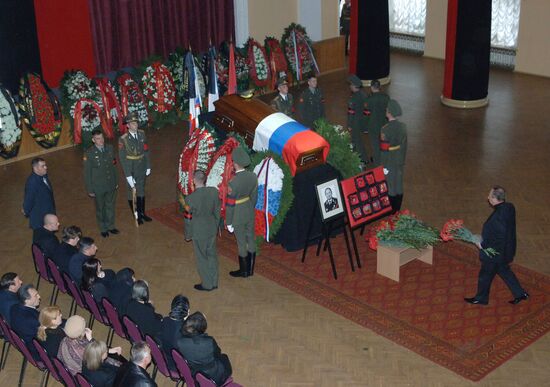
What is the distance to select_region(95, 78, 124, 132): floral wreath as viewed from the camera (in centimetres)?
1417

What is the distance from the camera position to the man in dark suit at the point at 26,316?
700 cm

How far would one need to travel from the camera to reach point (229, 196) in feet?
28.9

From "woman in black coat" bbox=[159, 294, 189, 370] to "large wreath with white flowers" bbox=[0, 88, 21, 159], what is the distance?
24.6 feet

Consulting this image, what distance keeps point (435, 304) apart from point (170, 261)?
3315 mm

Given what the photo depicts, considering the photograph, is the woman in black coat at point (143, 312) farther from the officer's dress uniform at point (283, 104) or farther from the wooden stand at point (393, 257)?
the officer's dress uniform at point (283, 104)

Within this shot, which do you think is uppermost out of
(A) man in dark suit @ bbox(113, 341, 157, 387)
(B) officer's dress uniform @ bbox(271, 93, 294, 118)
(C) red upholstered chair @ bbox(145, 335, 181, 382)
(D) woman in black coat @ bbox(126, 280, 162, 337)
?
(B) officer's dress uniform @ bbox(271, 93, 294, 118)

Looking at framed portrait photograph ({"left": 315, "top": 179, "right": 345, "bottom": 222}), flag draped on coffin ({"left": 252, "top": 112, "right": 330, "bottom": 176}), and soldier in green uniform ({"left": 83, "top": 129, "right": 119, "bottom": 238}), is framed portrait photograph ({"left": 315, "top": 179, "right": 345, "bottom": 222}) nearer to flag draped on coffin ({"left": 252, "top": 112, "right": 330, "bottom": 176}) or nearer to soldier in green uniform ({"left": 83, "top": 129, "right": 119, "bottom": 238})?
flag draped on coffin ({"left": 252, "top": 112, "right": 330, "bottom": 176})

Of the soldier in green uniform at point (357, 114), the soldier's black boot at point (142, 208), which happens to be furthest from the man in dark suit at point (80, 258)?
the soldier in green uniform at point (357, 114)

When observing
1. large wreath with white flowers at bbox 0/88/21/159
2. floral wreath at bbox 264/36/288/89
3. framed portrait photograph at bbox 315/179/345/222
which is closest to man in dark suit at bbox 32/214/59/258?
framed portrait photograph at bbox 315/179/345/222

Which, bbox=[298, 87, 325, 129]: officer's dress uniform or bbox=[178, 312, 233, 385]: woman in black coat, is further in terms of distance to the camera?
bbox=[298, 87, 325, 129]: officer's dress uniform

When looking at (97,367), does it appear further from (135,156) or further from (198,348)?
(135,156)

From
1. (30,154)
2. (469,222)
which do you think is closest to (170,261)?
(469,222)

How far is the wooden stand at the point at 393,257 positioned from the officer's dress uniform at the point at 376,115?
324 cm

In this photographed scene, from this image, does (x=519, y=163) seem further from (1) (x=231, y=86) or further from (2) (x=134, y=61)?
(2) (x=134, y=61)
